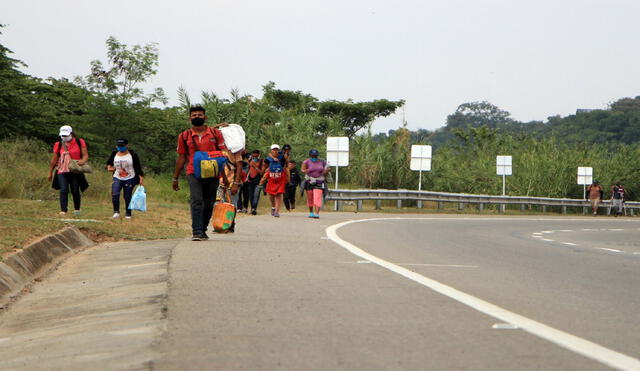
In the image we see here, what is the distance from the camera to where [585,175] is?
48.5 metres

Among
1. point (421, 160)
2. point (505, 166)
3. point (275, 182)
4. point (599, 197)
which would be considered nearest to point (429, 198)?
point (421, 160)

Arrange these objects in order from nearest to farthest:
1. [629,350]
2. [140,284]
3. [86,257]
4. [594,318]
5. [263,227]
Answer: [629,350] < [594,318] < [140,284] < [86,257] < [263,227]

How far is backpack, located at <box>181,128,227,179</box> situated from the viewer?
1249 centimetres

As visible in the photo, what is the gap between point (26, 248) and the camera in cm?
1013

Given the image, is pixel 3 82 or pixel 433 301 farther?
pixel 3 82

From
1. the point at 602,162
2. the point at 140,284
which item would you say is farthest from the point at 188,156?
the point at 602,162

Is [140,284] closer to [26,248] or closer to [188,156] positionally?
[26,248]

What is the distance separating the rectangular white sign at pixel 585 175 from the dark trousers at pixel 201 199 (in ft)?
125

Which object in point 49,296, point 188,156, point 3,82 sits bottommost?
point 49,296

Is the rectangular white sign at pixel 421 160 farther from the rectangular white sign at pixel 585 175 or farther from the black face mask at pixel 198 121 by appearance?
the black face mask at pixel 198 121

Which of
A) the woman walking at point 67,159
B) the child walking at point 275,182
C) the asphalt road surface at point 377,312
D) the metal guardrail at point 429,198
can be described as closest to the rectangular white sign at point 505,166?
the metal guardrail at point 429,198

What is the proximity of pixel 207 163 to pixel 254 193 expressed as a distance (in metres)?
12.9

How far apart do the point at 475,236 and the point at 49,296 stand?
11.6 metres

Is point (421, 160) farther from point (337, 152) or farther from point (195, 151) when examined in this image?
point (195, 151)
